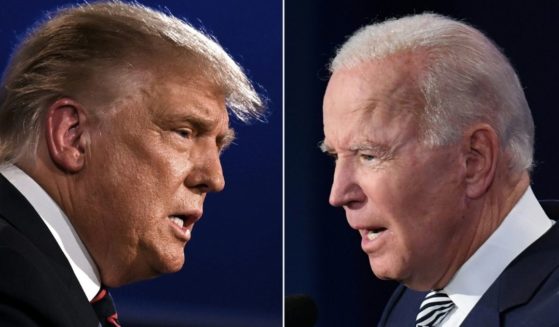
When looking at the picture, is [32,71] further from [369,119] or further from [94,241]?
[369,119]

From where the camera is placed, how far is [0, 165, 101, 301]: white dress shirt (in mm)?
1617

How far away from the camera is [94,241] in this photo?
1.70m

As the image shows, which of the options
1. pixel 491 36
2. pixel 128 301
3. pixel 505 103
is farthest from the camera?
pixel 128 301

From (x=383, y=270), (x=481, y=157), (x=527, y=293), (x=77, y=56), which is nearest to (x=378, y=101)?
(x=481, y=157)

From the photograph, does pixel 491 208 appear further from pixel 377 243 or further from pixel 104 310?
pixel 104 310

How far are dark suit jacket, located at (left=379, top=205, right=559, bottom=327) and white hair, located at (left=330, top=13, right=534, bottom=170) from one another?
0.17m

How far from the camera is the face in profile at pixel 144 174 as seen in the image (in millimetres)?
1696

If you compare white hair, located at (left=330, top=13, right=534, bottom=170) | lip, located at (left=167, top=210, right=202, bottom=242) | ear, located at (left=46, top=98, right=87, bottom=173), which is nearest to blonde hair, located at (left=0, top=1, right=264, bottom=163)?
ear, located at (left=46, top=98, right=87, bottom=173)

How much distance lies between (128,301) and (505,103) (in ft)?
3.31

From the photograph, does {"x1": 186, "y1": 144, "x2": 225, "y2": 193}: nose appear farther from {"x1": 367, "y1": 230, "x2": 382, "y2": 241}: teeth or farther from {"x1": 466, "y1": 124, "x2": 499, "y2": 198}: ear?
{"x1": 466, "y1": 124, "x2": 499, "y2": 198}: ear

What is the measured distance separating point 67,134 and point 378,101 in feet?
1.90

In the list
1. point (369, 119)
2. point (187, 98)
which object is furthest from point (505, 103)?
point (187, 98)

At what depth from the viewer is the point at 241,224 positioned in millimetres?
2232

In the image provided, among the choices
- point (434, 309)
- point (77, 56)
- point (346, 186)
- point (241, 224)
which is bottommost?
point (434, 309)
